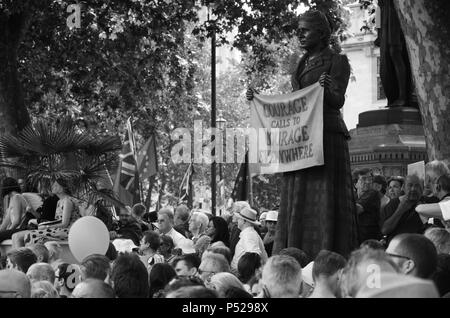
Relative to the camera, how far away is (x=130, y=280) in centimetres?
702

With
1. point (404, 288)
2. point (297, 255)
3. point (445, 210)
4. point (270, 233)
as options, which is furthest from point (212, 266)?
point (404, 288)

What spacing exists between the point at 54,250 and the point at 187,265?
2.72 m

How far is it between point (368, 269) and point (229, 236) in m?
9.17

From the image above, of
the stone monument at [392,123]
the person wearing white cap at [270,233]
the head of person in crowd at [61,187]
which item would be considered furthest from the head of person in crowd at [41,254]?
the stone monument at [392,123]

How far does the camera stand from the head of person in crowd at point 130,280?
22.9 feet

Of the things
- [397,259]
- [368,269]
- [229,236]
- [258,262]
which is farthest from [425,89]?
[368,269]

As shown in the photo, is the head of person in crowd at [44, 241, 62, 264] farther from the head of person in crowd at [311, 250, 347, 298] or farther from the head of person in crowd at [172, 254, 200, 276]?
the head of person in crowd at [311, 250, 347, 298]

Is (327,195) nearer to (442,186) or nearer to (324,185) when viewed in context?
(324,185)

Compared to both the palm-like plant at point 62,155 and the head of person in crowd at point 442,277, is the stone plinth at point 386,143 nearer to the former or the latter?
the palm-like plant at point 62,155

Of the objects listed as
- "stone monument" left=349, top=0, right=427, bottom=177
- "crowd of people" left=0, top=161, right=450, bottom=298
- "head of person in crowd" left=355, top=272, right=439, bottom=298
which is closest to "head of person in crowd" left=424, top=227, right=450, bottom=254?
"crowd of people" left=0, top=161, right=450, bottom=298

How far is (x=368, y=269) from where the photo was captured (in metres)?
4.61

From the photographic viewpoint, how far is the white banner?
10.5 metres

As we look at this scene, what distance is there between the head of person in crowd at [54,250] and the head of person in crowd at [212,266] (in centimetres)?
244
